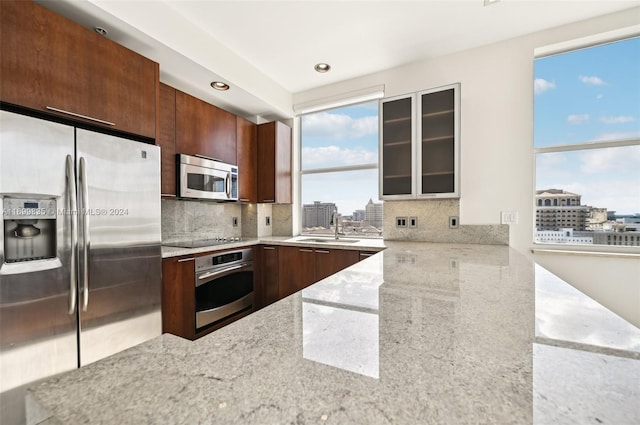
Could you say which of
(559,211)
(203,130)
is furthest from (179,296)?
(559,211)

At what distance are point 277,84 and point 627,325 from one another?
3.35m

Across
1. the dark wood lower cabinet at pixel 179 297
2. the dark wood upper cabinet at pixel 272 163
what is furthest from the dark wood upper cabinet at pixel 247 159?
the dark wood lower cabinet at pixel 179 297

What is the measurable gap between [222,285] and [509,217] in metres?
2.66

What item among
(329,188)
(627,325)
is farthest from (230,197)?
(627,325)

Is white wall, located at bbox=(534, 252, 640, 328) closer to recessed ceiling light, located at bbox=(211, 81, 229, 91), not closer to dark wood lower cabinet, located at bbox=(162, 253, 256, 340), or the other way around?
dark wood lower cabinet, located at bbox=(162, 253, 256, 340)

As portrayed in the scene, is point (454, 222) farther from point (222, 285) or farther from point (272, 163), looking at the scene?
point (222, 285)

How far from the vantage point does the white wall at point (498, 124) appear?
7.64 ft

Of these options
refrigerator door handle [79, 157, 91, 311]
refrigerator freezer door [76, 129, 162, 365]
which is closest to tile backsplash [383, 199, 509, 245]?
refrigerator freezer door [76, 129, 162, 365]

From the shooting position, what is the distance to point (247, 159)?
3.18 meters

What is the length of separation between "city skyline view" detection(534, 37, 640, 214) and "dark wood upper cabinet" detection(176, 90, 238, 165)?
292 cm

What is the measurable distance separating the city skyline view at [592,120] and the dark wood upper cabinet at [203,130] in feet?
9.58

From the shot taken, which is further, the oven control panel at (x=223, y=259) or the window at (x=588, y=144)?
the oven control panel at (x=223, y=259)

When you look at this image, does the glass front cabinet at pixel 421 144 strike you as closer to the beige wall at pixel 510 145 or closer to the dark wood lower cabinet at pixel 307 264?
the beige wall at pixel 510 145

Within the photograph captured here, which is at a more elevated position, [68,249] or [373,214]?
[373,214]
